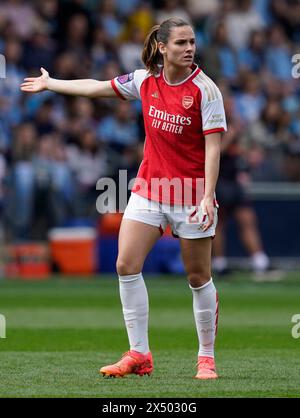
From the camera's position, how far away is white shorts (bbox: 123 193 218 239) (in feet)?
26.6

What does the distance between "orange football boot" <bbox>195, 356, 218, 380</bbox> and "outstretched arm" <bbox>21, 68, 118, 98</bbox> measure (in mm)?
1927

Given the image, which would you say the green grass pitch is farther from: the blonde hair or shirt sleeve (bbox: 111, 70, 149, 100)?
the blonde hair

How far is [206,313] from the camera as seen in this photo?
325 inches

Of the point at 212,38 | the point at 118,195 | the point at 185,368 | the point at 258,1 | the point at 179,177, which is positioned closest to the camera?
the point at 179,177

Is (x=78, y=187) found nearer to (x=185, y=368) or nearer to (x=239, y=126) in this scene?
(x=239, y=126)

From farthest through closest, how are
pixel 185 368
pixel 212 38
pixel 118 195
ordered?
pixel 212 38 → pixel 118 195 → pixel 185 368

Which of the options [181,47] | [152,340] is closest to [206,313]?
[181,47]

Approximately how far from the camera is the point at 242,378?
8.14 meters

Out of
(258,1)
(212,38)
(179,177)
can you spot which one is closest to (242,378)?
(179,177)

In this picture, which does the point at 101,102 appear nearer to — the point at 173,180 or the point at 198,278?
the point at 173,180

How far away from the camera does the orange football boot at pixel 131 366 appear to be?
8.18 meters

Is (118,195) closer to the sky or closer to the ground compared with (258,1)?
closer to the ground

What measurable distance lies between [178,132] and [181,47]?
1.83 feet

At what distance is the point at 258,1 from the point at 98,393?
17521 mm
